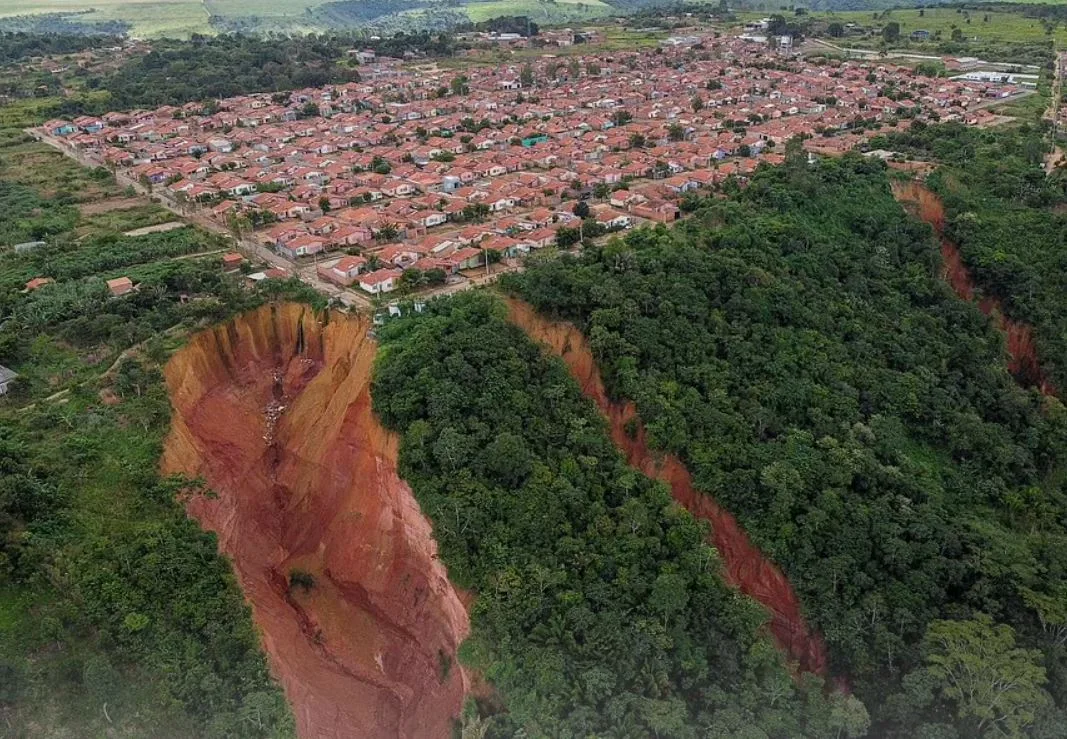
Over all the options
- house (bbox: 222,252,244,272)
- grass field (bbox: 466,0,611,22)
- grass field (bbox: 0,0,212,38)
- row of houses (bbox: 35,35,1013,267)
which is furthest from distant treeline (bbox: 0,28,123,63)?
house (bbox: 222,252,244,272)

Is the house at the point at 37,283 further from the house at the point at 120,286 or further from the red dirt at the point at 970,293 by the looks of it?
the red dirt at the point at 970,293

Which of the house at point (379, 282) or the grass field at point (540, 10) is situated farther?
the grass field at point (540, 10)

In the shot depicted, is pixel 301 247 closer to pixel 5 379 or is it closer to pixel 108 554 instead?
pixel 5 379

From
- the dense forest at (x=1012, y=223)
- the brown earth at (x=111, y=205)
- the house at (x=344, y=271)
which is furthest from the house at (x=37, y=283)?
the dense forest at (x=1012, y=223)

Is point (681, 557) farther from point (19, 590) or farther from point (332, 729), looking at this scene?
point (19, 590)

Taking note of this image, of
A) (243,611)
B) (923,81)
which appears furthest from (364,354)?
(923,81)

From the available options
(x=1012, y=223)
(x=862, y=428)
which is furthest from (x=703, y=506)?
(x=1012, y=223)
